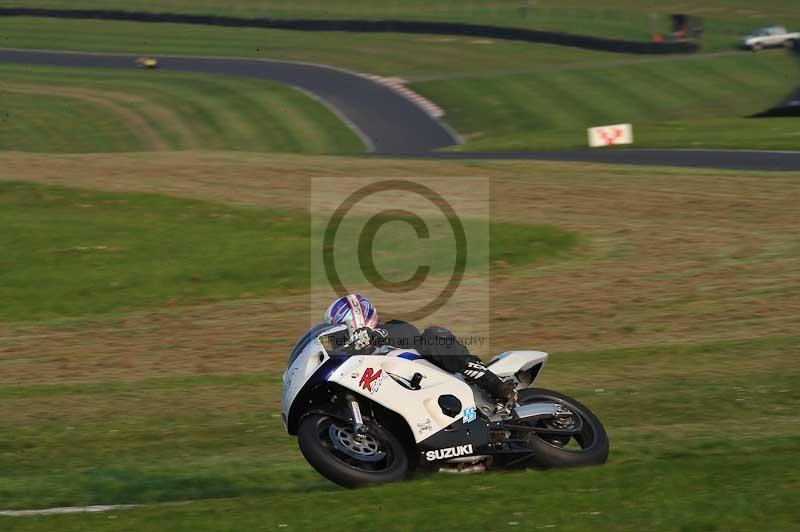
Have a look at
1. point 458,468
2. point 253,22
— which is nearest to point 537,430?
point 458,468

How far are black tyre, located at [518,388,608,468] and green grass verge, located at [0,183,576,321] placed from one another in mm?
13307

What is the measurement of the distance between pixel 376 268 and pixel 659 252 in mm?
6108


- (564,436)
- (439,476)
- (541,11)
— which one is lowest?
(439,476)

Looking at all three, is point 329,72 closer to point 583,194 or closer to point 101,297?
point 583,194

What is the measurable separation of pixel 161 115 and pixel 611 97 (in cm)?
2285

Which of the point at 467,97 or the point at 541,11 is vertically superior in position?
the point at 541,11

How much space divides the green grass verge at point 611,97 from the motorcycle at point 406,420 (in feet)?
109

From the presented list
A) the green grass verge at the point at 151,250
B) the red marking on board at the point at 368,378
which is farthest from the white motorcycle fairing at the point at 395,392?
the green grass verge at the point at 151,250

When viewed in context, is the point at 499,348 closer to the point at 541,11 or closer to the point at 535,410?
the point at 535,410

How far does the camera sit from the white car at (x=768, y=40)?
224 ft

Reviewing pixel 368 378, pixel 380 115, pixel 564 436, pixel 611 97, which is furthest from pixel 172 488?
pixel 611 97

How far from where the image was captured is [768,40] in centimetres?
6838

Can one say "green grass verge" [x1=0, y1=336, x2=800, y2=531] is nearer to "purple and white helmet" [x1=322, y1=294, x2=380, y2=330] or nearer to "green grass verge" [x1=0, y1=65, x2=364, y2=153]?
"purple and white helmet" [x1=322, y1=294, x2=380, y2=330]

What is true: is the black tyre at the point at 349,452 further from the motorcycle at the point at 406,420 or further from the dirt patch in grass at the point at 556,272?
the dirt patch in grass at the point at 556,272
